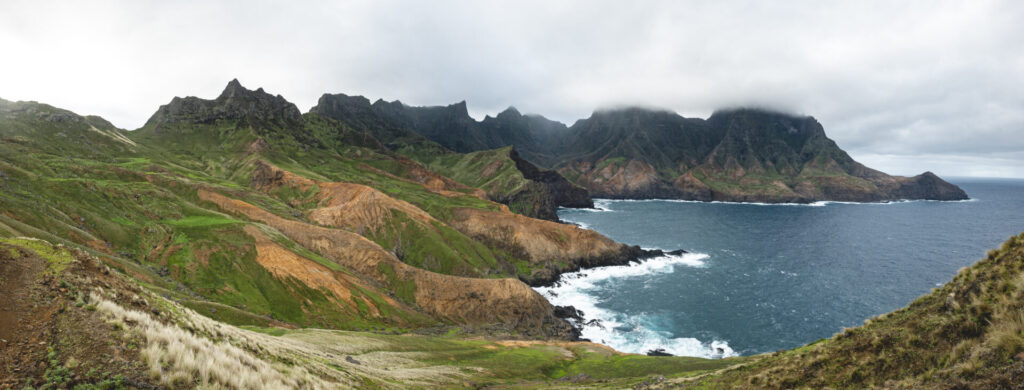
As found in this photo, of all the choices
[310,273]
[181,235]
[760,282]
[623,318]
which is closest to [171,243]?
[181,235]

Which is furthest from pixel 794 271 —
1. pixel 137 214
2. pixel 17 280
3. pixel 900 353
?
pixel 137 214

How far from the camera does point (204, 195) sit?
315 feet

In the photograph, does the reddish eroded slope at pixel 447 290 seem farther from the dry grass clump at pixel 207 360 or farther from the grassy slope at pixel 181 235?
the dry grass clump at pixel 207 360

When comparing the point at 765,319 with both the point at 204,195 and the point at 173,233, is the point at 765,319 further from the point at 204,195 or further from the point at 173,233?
the point at 204,195

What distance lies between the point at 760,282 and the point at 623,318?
44108mm

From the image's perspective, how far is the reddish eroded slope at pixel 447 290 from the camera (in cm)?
7431

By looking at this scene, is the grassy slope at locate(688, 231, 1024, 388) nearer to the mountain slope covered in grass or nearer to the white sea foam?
the mountain slope covered in grass

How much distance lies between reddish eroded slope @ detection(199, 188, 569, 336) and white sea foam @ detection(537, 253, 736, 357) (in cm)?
914

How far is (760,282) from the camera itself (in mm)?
96438

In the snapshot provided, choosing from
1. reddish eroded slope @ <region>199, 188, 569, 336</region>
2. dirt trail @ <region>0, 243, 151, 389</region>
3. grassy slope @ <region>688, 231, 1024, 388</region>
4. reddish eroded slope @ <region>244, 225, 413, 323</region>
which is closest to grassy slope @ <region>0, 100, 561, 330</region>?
reddish eroded slope @ <region>244, 225, 413, 323</region>

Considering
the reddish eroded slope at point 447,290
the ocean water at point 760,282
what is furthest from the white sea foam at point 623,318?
the reddish eroded slope at point 447,290

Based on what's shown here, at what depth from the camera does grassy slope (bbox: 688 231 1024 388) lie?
937 centimetres

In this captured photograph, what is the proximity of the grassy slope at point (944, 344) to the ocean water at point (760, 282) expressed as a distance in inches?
2147

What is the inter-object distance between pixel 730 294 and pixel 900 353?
8741 cm
